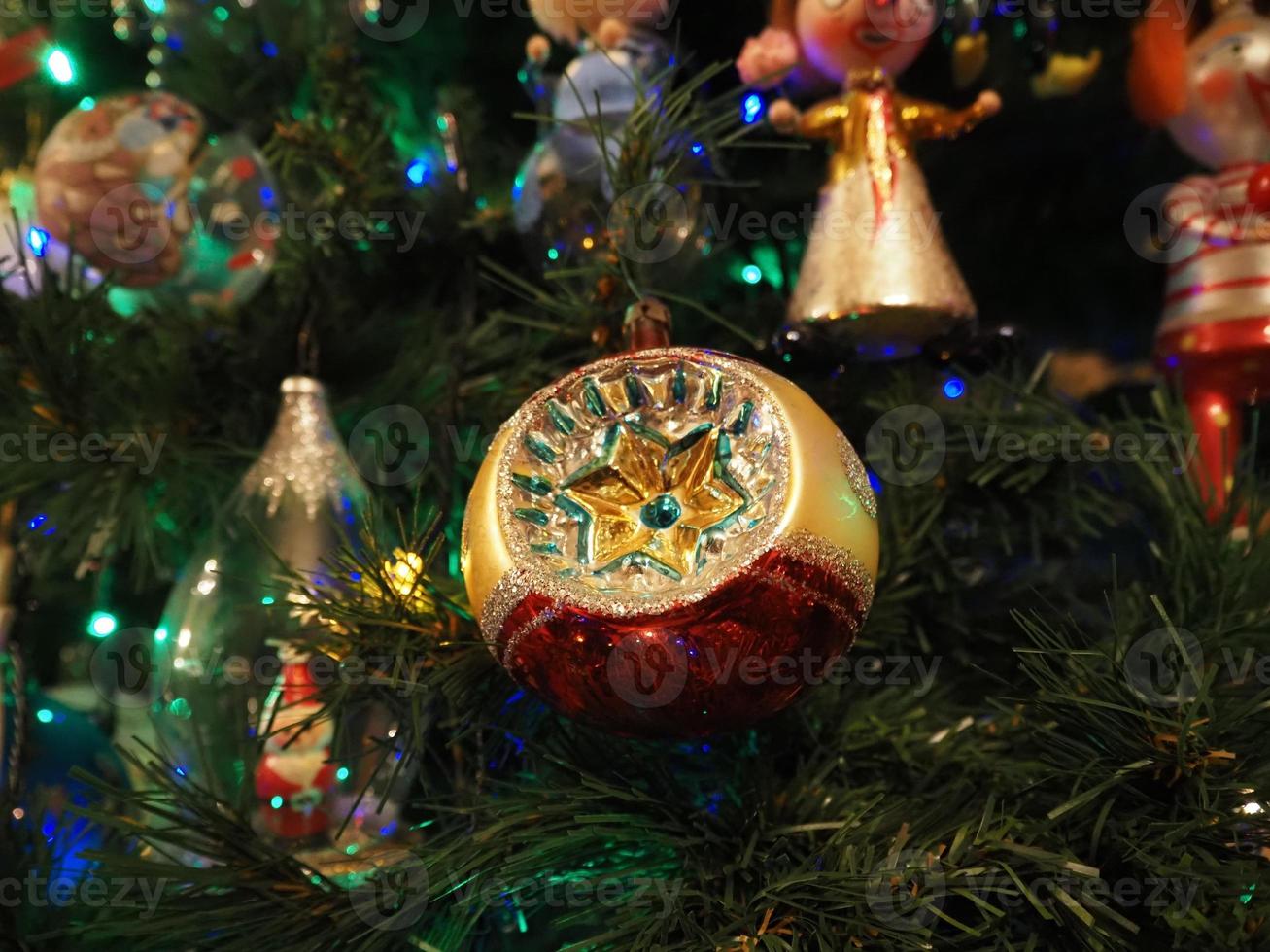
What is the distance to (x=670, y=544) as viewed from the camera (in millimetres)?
446

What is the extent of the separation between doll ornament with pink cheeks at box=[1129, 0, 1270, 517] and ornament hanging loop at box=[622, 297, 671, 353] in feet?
1.23

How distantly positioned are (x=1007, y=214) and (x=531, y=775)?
0.58m

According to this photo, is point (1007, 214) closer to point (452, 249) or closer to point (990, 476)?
point (990, 476)

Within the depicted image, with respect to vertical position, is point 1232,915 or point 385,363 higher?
point 385,363

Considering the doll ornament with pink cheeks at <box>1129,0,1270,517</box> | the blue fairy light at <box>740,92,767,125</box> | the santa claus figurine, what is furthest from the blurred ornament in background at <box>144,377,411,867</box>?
the doll ornament with pink cheeks at <box>1129,0,1270,517</box>

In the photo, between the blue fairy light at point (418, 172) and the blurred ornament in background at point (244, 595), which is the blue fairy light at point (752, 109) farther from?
the blurred ornament in background at point (244, 595)

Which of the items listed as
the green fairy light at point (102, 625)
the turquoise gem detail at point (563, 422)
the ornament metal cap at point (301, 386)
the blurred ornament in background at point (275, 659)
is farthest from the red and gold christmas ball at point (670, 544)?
the green fairy light at point (102, 625)

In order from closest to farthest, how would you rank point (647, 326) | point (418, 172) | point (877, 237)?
point (647, 326) → point (877, 237) → point (418, 172)

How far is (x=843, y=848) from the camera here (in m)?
0.44

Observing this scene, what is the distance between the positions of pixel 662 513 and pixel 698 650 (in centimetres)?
7

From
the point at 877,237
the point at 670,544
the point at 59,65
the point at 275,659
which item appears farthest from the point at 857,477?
the point at 59,65

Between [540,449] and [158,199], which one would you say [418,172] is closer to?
[158,199]

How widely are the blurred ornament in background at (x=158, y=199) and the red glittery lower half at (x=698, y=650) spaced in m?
0.41

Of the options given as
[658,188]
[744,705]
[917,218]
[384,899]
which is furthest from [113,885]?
[917,218]
